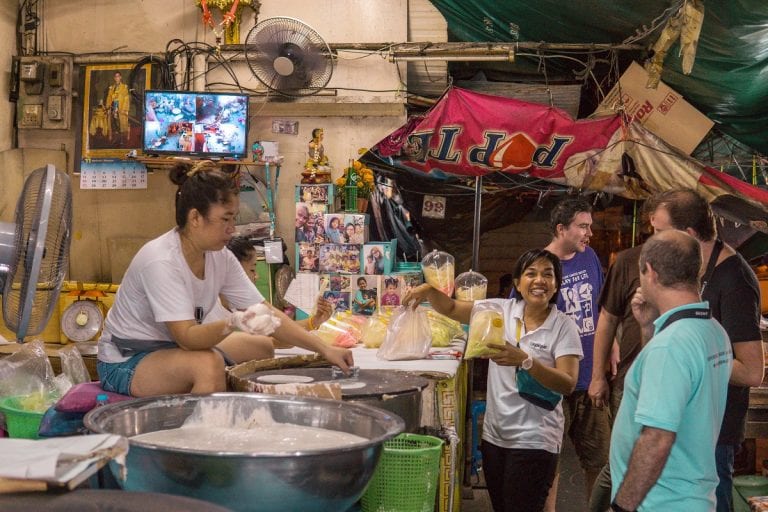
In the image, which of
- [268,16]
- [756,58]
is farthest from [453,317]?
[268,16]

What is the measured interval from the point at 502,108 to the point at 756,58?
2.26 metres

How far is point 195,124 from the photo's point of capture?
8.42 meters

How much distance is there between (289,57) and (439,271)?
3361 millimetres

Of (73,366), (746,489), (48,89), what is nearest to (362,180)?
(48,89)

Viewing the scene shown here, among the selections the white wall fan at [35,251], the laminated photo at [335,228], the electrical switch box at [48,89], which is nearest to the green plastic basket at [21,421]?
the white wall fan at [35,251]

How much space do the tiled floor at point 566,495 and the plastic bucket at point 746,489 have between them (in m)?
1.12

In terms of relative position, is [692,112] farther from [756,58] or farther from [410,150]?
[410,150]

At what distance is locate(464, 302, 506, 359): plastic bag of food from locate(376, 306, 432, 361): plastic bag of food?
0.81 m

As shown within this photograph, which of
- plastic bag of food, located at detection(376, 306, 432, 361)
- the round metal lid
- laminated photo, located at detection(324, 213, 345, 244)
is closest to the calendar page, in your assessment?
laminated photo, located at detection(324, 213, 345, 244)

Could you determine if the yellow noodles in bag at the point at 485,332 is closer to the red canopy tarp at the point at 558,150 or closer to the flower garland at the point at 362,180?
the red canopy tarp at the point at 558,150

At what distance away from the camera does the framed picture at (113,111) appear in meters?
9.06

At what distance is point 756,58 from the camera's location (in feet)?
24.9

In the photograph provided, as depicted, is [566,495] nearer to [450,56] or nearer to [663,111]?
[663,111]

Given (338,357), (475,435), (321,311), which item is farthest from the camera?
(475,435)
